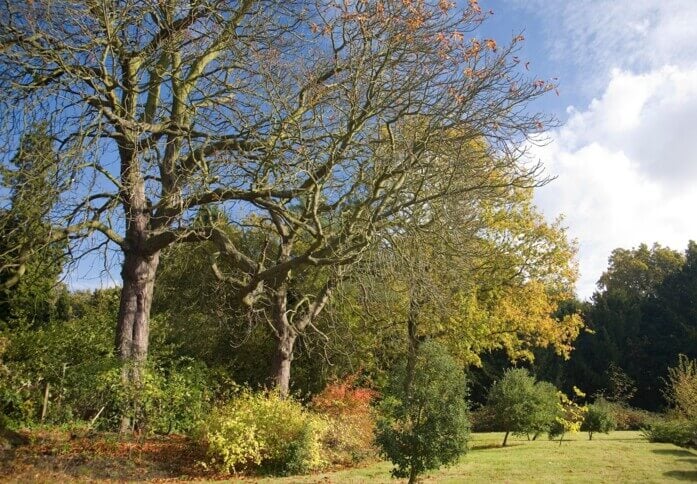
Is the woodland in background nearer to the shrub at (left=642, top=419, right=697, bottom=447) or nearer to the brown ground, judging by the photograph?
the brown ground

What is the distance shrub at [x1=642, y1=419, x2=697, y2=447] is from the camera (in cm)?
1638

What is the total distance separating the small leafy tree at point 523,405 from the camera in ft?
57.0

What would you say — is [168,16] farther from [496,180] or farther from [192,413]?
[192,413]

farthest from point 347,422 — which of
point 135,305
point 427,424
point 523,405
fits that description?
point 523,405

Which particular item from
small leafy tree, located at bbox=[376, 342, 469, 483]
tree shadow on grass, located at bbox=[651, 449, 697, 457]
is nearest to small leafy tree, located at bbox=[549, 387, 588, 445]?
tree shadow on grass, located at bbox=[651, 449, 697, 457]

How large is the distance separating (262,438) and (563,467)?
6.28 meters

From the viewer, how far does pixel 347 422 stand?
14.1 m

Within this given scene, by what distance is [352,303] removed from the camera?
55.6 ft

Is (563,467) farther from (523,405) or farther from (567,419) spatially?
(567,419)

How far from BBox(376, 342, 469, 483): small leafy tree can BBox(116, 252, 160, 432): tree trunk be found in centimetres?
553

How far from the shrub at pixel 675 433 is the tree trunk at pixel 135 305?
47.4 feet

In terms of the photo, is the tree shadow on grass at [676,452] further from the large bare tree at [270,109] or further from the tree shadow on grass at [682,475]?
the large bare tree at [270,109]

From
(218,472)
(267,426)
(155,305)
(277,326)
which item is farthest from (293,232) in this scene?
(155,305)

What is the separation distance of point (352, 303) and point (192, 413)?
5654mm
